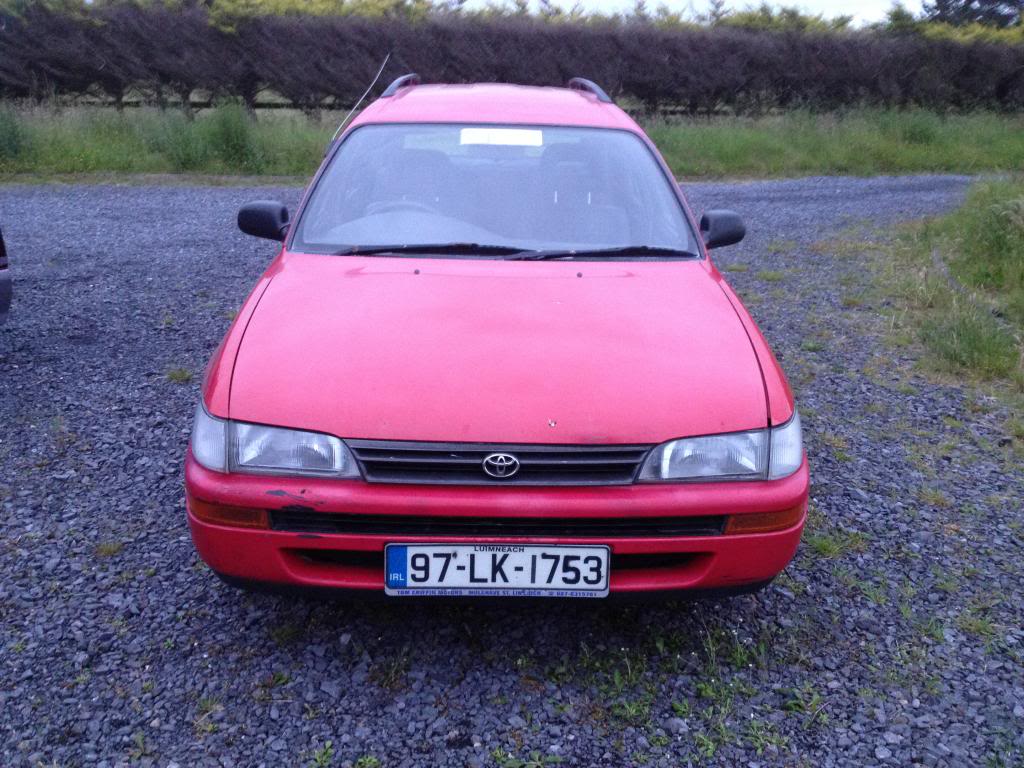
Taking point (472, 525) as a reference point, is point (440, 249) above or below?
above

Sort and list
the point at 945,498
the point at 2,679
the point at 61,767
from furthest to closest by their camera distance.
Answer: the point at 945,498 < the point at 2,679 < the point at 61,767

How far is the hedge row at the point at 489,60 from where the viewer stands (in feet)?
49.2

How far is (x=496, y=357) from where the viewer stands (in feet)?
8.68

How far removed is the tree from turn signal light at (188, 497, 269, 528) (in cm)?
3547

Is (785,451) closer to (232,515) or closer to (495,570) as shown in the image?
(495,570)

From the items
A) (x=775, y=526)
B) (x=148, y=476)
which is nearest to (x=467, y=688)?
(x=775, y=526)

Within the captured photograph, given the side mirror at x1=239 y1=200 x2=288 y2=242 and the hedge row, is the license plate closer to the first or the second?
the side mirror at x1=239 y1=200 x2=288 y2=242

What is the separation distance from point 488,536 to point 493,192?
166 cm

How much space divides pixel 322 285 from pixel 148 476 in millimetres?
1360

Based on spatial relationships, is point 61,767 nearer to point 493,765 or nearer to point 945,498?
point 493,765

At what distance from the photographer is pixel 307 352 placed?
8.84 feet

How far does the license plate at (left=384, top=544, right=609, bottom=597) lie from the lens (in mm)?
2441

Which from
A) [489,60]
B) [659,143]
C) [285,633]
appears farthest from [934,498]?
[489,60]

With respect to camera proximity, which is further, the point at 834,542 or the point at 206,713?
the point at 834,542
